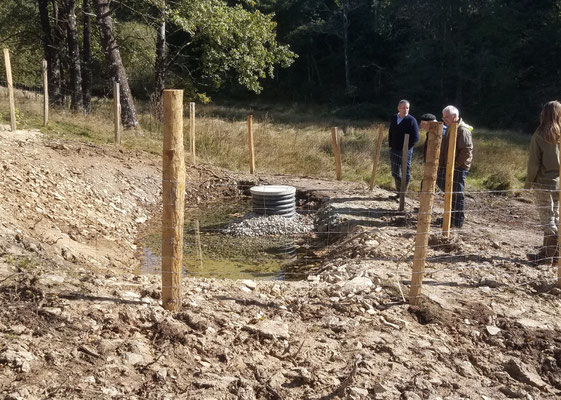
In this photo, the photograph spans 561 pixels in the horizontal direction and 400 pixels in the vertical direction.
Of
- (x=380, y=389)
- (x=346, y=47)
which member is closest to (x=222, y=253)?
(x=380, y=389)

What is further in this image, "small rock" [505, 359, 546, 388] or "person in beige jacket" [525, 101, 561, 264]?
"person in beige jacket" [525, 101, 561, 264]

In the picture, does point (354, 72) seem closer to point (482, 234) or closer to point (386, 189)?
A: point (386, 189)

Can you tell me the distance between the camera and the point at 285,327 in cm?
570

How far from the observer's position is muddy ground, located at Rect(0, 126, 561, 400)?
4770 mm

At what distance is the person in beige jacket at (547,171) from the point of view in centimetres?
768

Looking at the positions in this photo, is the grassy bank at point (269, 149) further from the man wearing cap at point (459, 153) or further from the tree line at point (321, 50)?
the man wearing cap at point (459, 153)

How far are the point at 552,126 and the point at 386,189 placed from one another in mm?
6275

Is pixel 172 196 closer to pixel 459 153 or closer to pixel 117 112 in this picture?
pixel 459 153

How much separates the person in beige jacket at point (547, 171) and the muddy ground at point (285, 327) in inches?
17.9

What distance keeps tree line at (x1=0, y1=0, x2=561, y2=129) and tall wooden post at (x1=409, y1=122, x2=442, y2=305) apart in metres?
12.8

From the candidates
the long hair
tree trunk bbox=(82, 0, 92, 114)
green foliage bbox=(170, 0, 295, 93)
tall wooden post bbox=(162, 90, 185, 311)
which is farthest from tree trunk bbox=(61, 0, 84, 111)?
the long hair

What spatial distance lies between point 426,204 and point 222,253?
4.40m

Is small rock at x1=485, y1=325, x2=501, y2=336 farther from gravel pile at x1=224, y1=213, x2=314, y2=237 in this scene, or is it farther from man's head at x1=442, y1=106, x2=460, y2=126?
gravel pile at x1=224, y1=213, x2=314, y2=237

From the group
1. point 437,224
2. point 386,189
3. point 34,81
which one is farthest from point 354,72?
point 437,224
